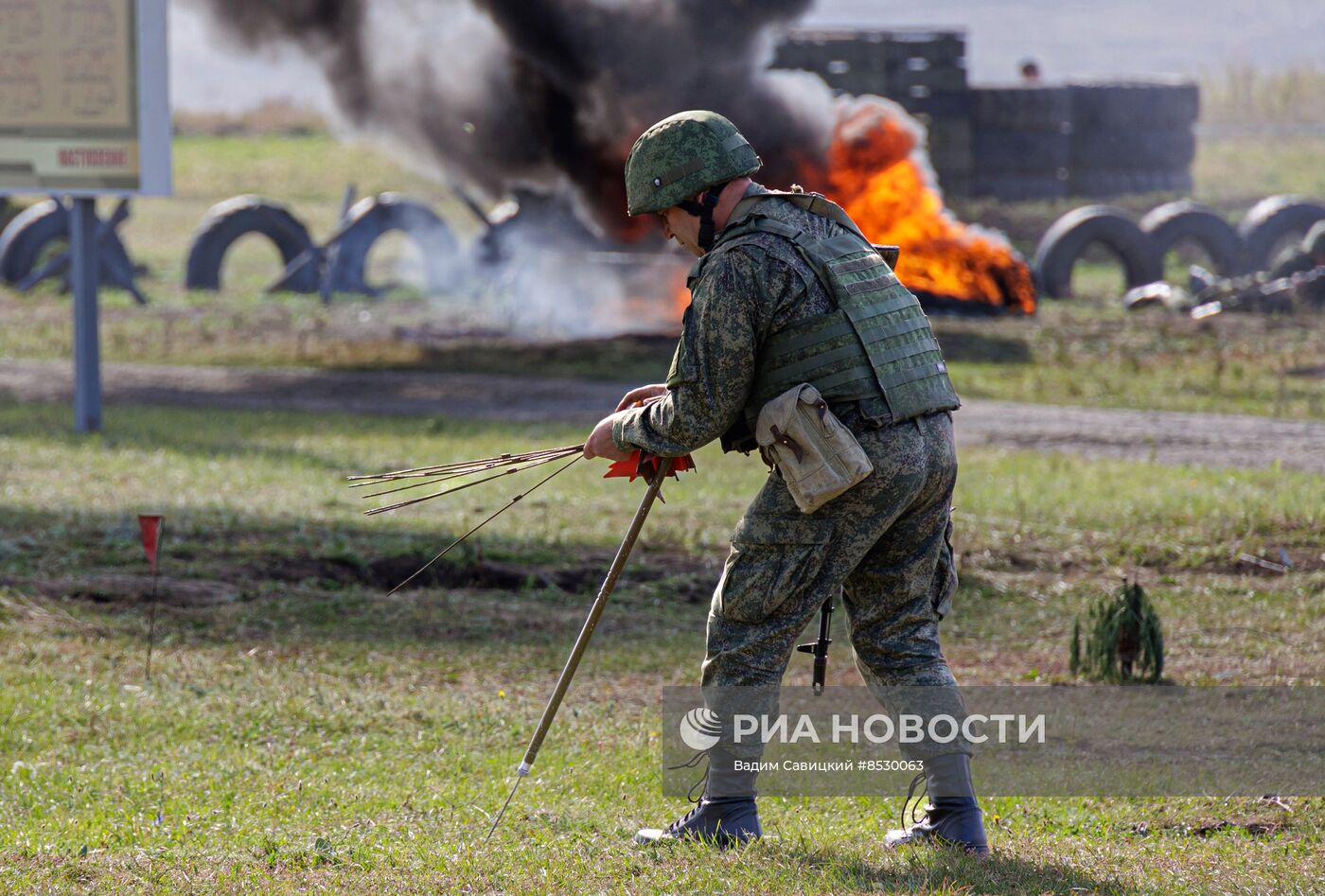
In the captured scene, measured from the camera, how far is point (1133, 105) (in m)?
28.7

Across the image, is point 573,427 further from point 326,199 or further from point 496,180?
point 326,199

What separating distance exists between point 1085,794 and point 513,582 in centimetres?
374

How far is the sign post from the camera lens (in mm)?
11750

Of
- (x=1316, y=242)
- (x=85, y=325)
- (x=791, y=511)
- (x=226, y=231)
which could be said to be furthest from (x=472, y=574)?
(x=226, y=231)

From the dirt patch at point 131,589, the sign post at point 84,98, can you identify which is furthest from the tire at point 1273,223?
the dirt patch at point 131,589

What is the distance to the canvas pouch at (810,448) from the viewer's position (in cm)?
373

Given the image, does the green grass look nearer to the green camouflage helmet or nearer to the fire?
the green camouflage helmet

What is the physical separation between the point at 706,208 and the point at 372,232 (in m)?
19.7

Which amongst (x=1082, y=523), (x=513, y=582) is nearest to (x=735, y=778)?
(x=513, y=582)

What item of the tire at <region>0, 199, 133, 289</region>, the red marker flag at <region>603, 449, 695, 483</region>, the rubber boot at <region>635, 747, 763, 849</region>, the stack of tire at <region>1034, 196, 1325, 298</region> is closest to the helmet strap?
the red marker flag at <region>603, 449, 695, 483</region>

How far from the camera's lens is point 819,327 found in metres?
3.87

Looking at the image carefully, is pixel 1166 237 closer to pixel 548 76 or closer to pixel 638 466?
pixel 548 76

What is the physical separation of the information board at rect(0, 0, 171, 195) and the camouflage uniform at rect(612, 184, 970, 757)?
9109 millimetres

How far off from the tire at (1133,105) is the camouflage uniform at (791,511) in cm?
2565
